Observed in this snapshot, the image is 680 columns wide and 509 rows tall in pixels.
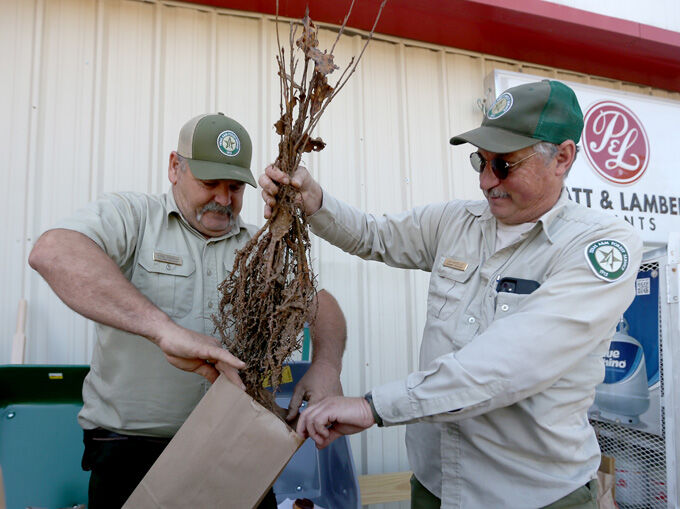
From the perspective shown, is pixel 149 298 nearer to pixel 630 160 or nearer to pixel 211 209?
pixel 211 209

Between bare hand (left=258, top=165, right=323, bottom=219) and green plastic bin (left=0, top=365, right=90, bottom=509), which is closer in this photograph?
bare hand (left=258, top=165, right=323, bottom=219)

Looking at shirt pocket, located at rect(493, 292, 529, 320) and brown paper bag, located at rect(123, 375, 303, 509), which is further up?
shirt pocket, located at rect(493, 292, 529, 320)

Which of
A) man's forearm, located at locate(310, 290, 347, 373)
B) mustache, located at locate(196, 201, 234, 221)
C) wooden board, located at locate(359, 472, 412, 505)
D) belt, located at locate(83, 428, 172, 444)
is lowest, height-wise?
wooden board, located at locate(359, 472, 412, 505)

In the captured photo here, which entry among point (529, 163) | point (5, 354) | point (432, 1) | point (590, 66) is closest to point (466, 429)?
point (529, 163)

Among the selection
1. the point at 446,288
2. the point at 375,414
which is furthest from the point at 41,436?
the point at 446,288

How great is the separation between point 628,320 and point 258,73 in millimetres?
2559

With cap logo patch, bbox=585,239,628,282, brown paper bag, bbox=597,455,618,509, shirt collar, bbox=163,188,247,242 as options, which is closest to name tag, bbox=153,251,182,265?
shirt collar, bbox=163,188,247,242

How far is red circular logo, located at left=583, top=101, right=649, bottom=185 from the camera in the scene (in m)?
3.66

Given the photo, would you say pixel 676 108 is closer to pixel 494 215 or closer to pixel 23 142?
pixel 494 215

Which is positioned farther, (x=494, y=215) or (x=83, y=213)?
(x=494, y=215)

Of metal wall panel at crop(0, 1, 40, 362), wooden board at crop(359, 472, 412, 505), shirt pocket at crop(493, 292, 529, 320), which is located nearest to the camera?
shirt pocket at crop(493, 292, 529, 320)

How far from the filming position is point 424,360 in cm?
175

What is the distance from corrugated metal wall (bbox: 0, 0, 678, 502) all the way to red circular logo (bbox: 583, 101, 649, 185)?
92cm

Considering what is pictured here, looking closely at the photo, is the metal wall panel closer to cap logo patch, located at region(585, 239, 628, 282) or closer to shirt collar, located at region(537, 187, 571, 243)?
shirt collar, located at region(537, 187, 571, 243)
